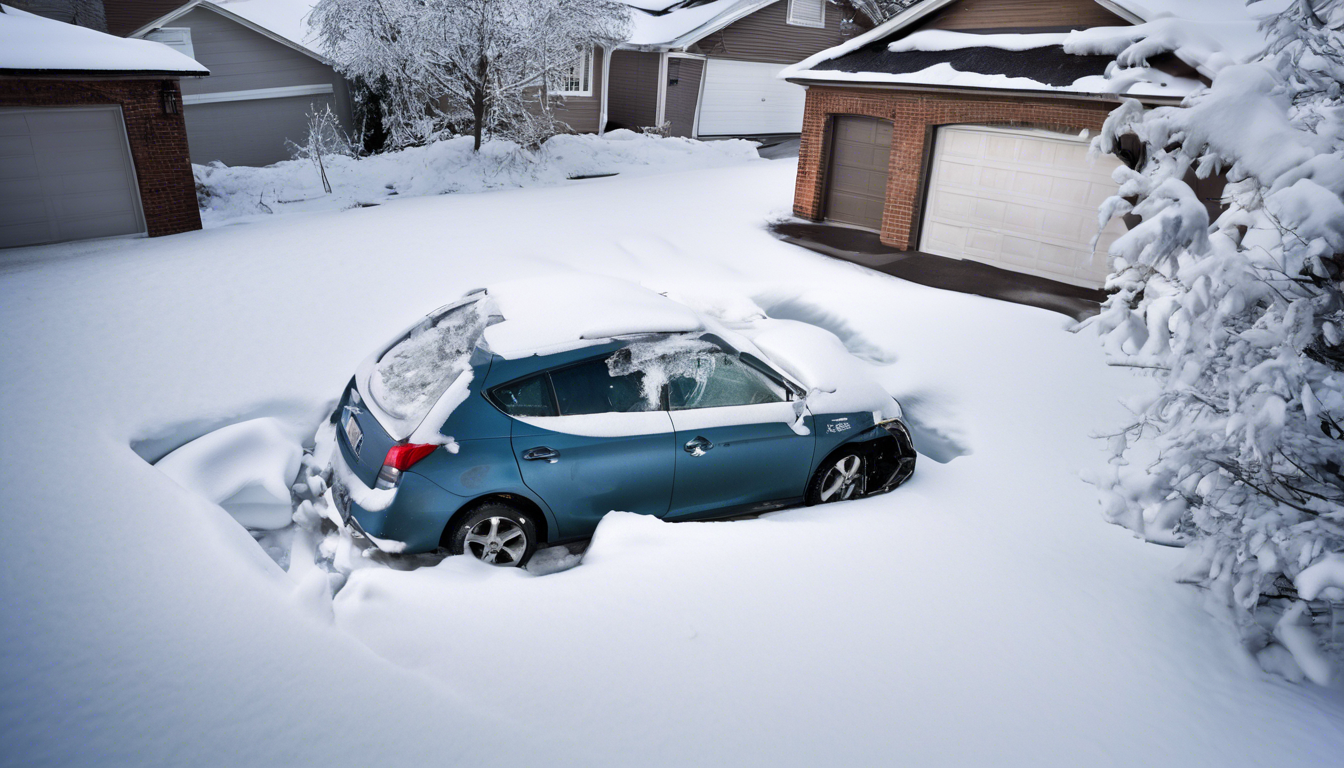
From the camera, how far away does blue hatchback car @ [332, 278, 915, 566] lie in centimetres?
454

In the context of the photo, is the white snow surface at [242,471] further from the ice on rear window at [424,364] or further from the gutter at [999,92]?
the gutter at [999,92]

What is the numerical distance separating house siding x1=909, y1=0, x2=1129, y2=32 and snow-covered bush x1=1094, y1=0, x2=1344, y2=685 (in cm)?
978

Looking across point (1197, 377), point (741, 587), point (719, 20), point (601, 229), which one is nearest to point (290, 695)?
point (741, 587)

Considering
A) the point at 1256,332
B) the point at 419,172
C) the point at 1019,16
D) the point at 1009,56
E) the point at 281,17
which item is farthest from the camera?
the point at 281,17

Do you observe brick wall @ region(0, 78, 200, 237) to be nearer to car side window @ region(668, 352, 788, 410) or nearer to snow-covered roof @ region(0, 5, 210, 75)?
snow-covered roof @ region(0, 5, 210, 75)

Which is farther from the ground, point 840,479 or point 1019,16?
point 1019,16

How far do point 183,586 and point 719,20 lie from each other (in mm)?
25234

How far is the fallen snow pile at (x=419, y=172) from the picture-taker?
15953mm

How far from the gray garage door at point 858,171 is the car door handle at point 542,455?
1110 centimetres

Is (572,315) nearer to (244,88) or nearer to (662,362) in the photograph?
(662,362)

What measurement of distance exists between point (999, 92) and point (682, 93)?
16236 mm

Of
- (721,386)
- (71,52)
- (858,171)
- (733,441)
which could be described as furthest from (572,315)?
(71,52)

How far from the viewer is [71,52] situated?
38.2 ft

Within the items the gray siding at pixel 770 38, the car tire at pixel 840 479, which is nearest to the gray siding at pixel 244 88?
the gray siding at pixel 770 38
